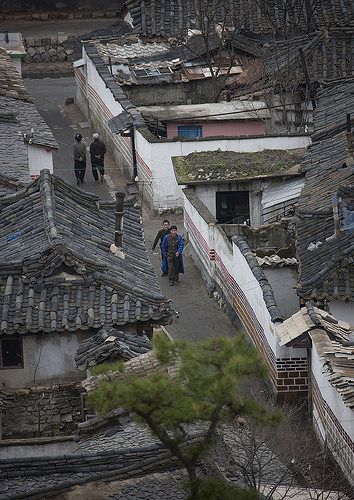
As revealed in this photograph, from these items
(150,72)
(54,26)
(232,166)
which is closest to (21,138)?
(232,166)

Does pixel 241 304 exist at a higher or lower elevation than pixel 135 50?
lower

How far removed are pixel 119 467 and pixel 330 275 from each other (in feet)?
31.2

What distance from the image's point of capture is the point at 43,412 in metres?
23.5

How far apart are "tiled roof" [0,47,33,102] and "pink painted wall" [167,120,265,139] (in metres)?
4.44

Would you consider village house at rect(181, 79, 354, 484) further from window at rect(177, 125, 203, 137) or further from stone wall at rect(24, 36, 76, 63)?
stone wall at rect(24, 36, 76, 63)

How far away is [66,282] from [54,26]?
35102 mm

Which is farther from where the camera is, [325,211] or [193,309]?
[193,309]

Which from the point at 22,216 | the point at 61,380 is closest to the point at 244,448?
the point at 61,380

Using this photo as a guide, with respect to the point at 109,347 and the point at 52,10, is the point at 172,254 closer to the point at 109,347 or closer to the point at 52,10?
the point at 109,347

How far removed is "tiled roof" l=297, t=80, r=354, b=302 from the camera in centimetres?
2742

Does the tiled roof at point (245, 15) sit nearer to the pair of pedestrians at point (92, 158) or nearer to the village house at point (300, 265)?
the pair of pedestrians at point (92, 158)

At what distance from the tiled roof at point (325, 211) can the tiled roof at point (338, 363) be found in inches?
72.8

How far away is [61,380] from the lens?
2594 centimetres

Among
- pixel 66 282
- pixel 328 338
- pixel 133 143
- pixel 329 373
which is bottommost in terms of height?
pixel 329 373
